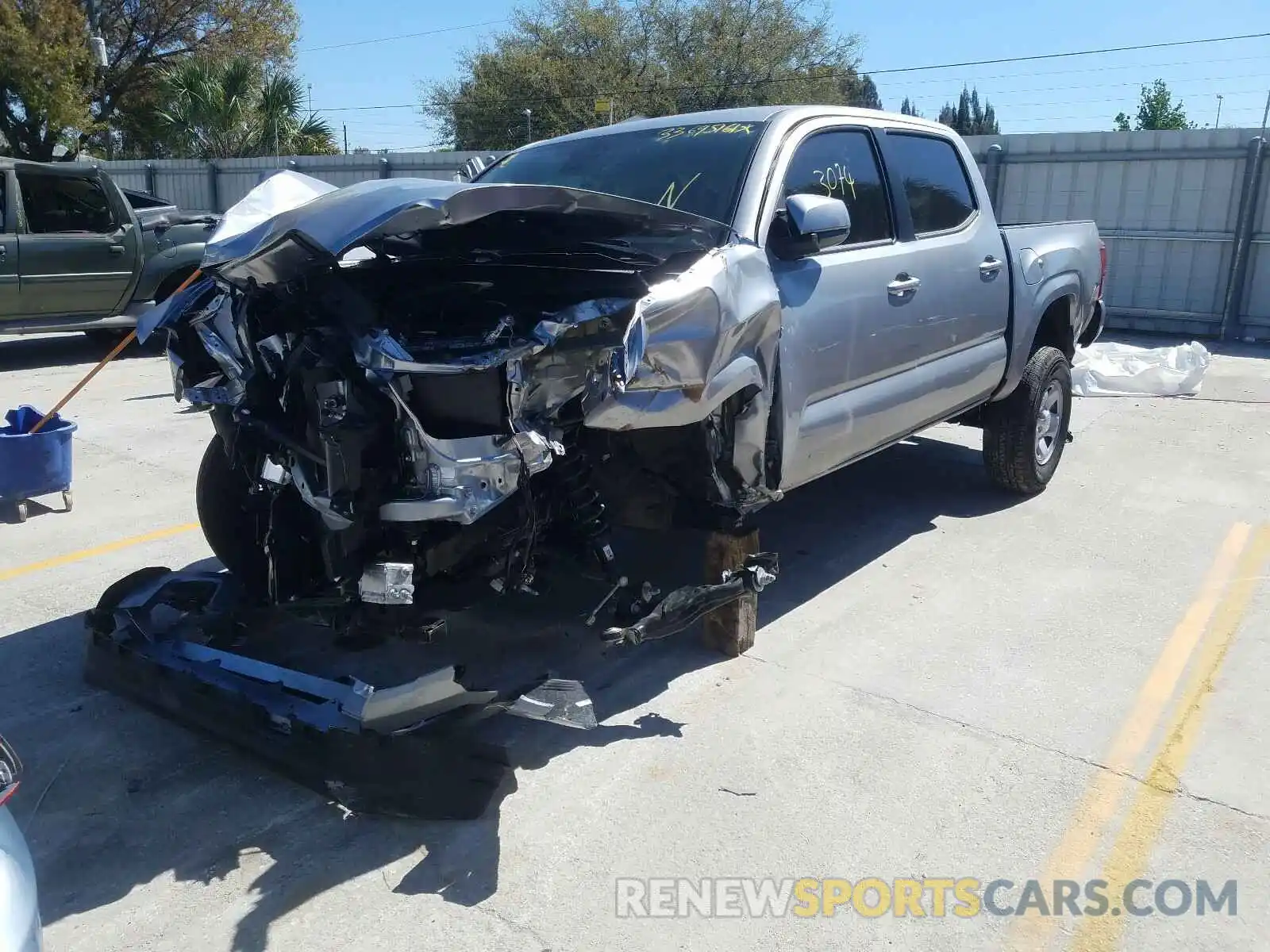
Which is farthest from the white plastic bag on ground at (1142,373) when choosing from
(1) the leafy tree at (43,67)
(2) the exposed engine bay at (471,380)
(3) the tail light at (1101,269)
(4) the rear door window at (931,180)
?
(1) the leafy tree at (43,67)

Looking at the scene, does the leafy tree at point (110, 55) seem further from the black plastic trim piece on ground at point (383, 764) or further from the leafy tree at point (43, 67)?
the black plastic trim piece on ground at point (383, 764)

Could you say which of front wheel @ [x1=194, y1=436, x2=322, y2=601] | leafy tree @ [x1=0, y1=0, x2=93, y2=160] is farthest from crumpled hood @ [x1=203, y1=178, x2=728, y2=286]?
leafy tree @ [x1=0, y1=0, x2=93, y2=160]

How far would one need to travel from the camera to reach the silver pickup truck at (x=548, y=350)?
311 centimetres

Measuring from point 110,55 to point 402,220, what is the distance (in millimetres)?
28965

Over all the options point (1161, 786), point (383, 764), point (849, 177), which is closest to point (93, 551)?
point (383, 764)

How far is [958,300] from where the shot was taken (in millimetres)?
5184

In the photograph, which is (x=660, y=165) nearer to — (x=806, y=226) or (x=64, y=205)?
(x=806, y=226)

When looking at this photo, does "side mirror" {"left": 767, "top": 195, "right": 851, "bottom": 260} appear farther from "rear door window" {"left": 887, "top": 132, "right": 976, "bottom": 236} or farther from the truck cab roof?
"rear door window" {"left": 887, "top": 132, "right": 976, "bottom": 236}

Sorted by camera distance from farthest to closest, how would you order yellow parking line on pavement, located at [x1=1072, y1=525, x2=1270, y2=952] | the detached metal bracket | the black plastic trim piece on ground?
the detached metal bracket, the black plastic trim piece on ground, yellow parking line on pavement, located at [x1=1072, y1=525, x2=1270, y2=952]

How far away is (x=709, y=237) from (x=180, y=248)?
940 centimetres

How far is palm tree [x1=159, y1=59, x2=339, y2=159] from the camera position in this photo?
82.4ft

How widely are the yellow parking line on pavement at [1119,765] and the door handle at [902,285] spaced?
184 centimetres

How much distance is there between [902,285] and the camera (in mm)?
4688

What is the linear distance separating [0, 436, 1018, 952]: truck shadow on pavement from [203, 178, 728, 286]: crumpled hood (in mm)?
1566
